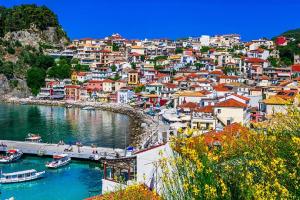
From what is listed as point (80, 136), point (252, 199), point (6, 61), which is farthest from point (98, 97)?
point (252, 199)

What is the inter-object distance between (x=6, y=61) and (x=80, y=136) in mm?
39678

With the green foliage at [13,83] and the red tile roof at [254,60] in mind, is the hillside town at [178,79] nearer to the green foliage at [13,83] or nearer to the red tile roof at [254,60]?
the red tile roof at [254,60]

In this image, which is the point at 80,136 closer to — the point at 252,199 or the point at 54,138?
the point at 54,138

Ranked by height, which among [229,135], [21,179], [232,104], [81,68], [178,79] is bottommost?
[21,179]

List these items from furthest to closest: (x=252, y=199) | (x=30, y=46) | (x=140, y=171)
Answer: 1. (x=30, y=46)
2. (x=140, y=171)
3. (x=252, y=199)

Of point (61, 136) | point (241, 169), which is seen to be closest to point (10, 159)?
point (61, 136)

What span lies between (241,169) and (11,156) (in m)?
24.5

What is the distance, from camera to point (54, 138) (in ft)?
118

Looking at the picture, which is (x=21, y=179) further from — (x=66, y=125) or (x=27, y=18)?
(x=27, y=18)

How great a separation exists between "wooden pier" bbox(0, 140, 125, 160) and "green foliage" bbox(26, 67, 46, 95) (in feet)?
122

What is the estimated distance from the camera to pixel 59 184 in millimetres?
23375

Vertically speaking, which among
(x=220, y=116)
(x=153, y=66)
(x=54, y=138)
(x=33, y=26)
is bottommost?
(x=54, y=138)

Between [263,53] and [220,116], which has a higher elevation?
[263,53]

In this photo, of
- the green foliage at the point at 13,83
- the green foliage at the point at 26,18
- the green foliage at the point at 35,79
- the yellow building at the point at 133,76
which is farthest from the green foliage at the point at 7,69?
the yellow building at the point at 133,76
